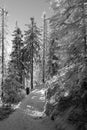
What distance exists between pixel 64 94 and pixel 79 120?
237 cm

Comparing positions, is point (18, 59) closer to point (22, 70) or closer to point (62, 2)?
point (22, 70)

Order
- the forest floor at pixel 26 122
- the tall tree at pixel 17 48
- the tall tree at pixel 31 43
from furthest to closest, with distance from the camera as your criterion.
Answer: the tall tree at pixel 17 48 < the tall tree at pixel 31 43 < the forest floor at pixel 26 122

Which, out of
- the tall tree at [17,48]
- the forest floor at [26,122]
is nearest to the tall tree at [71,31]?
the forest floor at [26,122]

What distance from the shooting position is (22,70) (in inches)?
1025

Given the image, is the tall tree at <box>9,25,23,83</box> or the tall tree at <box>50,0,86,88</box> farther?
the tall tree at <box>9,25,23,83</box>

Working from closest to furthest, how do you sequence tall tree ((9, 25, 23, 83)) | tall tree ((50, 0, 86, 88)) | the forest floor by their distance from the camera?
1. tall tree ((50, 0, 86, 88))
2. the forest floor
3. tall tree ((9, 25, 23, 83))

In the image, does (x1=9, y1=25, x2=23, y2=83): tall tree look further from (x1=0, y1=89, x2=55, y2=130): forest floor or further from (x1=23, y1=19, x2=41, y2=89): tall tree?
(x1=0, y1=89, x2=55, y2=130): forest floor

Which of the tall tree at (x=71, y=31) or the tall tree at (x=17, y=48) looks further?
the tall tree at (x=17, y=48)

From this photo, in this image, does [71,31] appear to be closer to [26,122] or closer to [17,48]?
Result: [26,122]

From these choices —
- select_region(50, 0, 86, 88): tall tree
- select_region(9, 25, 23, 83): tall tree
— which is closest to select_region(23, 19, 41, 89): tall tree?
select_region(9, 25, 23, 83): tall tree

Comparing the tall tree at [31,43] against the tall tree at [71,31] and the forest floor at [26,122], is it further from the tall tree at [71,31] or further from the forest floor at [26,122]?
the tall tree at [71,31]

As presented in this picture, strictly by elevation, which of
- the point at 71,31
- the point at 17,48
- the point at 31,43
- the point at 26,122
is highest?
the point at 31,43

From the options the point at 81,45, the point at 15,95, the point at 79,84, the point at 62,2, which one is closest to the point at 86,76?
the point at 79,84

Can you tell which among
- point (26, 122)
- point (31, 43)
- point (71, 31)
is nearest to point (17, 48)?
point (31, 43)
